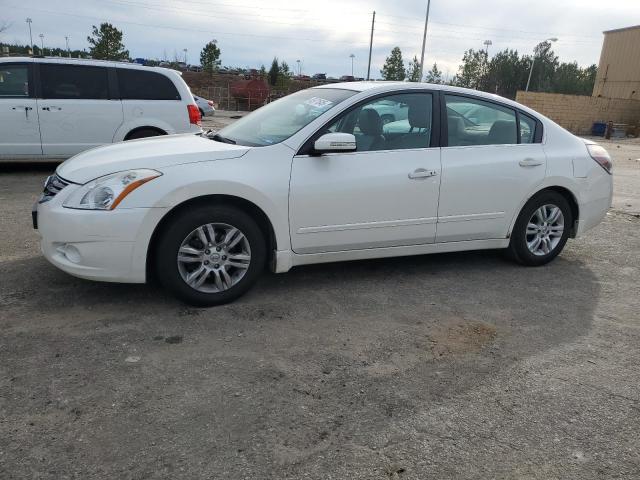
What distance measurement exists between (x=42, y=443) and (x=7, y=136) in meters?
7.02

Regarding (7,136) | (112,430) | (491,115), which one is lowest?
(112,430)

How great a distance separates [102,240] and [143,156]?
68 cm

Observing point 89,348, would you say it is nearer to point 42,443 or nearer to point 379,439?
point 42,443

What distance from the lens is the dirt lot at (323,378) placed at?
241cm

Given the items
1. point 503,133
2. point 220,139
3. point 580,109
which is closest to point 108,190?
point 220,139

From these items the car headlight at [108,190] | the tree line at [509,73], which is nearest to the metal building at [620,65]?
the tree line at [509,73]

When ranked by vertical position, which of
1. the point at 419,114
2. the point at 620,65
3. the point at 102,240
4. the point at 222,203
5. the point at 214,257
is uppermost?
the point at 620,65

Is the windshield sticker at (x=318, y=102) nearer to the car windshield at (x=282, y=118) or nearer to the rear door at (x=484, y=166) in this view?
the car windshield at (x=282, y=118)

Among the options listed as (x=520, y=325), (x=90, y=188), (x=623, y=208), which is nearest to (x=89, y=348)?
(x=90, y=188)

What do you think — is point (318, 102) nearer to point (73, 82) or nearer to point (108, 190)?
point (108, 190)

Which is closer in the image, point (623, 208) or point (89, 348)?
point (89, 348)

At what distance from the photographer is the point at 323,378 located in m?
3.06

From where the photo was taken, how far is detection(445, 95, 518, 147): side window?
461 centimetres

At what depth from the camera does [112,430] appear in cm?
252
